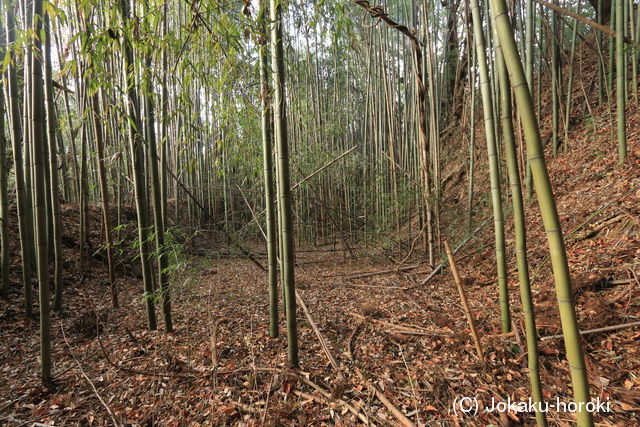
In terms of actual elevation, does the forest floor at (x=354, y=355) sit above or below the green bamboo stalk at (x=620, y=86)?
below

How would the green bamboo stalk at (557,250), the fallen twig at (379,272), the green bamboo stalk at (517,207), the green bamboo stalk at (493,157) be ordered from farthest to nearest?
the fallen twig at (379,272)
the green bamboo stalk at (493,157)
the green bamboo stalk at (517,207)
the green bamboo stalk at (557,250)

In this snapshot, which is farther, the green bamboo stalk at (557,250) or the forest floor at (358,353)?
the forest floor at (358,353)

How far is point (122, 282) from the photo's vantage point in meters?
4.18

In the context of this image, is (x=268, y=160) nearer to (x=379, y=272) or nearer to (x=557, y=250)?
(x=557, y=250)

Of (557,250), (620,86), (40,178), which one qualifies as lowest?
(557,250)

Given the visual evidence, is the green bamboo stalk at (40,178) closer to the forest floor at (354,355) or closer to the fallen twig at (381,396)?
the forest floor at (354,355)

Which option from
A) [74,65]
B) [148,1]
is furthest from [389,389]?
[148,1]

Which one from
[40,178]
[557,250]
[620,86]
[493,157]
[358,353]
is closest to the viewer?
[557,250]

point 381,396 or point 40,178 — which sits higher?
point 40,178

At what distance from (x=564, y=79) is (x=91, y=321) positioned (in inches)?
323

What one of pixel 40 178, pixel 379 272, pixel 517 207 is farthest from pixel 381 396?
pixel 379 272

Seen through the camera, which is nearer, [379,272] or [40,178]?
[40,178]

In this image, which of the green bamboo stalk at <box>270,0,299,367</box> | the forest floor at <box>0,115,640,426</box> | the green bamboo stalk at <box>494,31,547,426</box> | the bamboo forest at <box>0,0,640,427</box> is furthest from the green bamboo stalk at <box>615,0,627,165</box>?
the green bamboo stalk at <box>270,0,299,367</box>

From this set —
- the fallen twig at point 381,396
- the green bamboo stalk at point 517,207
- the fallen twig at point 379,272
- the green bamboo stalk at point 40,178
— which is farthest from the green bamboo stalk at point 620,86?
the green bamboo stalk at point 40,178
